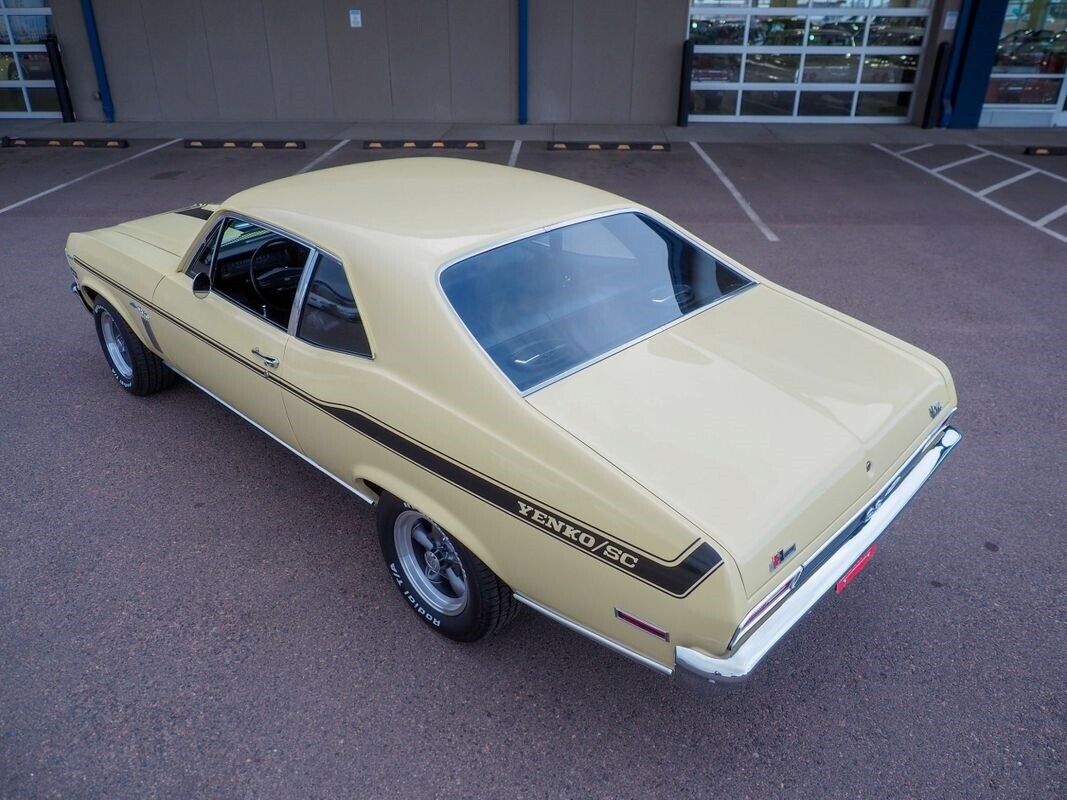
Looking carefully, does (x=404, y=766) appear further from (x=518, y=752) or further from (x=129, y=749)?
(x=129, y=749)

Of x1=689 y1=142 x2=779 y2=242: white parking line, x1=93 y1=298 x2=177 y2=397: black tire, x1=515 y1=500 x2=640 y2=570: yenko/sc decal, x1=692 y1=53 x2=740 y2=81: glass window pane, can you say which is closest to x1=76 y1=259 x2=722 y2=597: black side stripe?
x1=515 y1=500 x2=640 y2=570: yenko/sc decal

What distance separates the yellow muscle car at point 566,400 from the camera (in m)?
2.33

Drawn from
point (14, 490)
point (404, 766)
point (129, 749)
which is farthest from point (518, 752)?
point (14, 490)

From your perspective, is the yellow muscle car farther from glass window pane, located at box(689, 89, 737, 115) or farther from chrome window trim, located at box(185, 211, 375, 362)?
glass window pane, located at box(689, 89, 737, 115)

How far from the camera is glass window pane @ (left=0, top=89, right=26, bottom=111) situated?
14898mm

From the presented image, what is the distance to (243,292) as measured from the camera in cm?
382

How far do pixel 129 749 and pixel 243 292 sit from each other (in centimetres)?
211

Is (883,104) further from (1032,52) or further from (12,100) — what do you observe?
(12,100)

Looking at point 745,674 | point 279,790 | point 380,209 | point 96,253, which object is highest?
point 380,209

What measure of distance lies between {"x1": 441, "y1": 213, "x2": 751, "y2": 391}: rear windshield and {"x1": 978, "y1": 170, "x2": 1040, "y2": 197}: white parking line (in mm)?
8221

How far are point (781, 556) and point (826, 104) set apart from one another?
14.1 meters

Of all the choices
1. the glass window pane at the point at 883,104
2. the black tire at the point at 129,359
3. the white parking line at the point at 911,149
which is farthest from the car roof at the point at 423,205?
the glass window pane at the point at 883,104

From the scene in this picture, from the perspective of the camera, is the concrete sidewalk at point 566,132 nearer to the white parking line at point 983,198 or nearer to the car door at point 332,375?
the white parking line at point 983,198

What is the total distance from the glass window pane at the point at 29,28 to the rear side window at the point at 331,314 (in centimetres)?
1503
